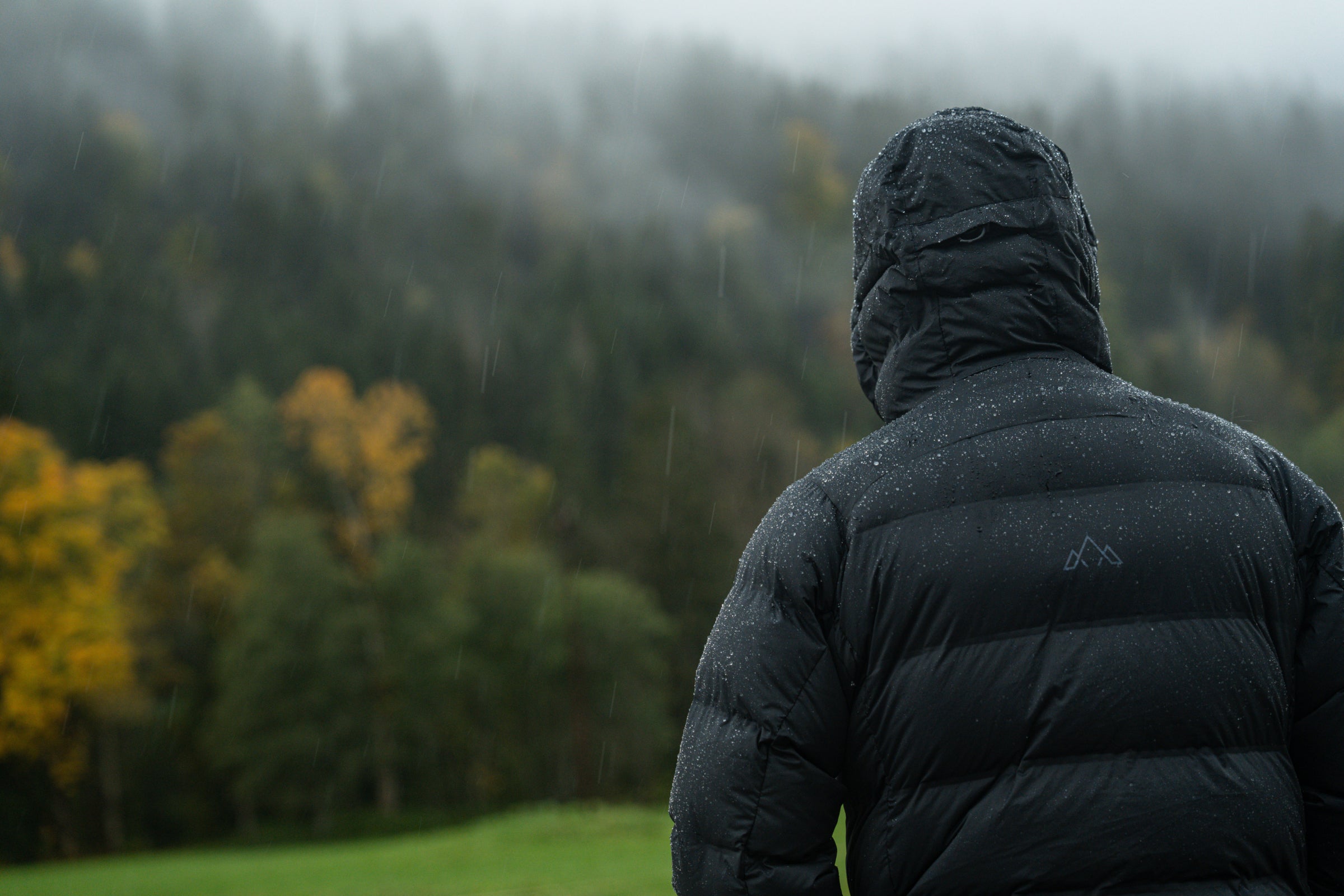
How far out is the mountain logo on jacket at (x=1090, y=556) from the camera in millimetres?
1521

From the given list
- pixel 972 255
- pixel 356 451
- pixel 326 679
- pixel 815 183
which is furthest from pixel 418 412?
pixel 815 183

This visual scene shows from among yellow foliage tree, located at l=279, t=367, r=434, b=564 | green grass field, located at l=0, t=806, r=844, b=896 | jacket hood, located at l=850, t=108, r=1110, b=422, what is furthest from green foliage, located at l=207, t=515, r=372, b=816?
jacket hood, located at l=850, t=108, r=1110, b=422

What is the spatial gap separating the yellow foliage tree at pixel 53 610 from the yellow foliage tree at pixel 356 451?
11.5m

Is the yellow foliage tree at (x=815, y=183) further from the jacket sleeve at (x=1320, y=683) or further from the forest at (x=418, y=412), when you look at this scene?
the jacket sleeve at (x=1320, y=683)

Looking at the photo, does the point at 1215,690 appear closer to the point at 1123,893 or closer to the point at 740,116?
the point at 1123,893

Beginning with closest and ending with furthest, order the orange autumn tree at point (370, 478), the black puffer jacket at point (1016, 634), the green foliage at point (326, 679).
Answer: the black puffer jacket at point (1016, 634) < the green foliage at point (326, 679) < the orange autumn tree at point (370, 478)

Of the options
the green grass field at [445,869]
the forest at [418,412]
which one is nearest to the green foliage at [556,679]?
the forest at [418,412]

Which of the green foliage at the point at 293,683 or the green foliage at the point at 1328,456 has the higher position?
the green foliage at the point at 1328,456

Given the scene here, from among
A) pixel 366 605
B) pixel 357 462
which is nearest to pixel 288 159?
pixel 357 462

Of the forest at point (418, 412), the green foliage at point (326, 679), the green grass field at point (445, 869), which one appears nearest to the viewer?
the green grass field at point (445, 869)

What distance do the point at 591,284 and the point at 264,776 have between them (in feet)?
165

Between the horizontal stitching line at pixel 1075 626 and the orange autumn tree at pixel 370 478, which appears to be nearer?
the horizontal stitching line at pixel 1075 626

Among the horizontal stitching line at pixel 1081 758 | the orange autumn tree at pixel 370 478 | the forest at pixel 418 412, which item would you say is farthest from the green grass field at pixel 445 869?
the orange autumn tree at pixel 370 478

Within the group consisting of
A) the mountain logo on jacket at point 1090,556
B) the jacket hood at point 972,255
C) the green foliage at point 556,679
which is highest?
the jacket hood at point 972,255
